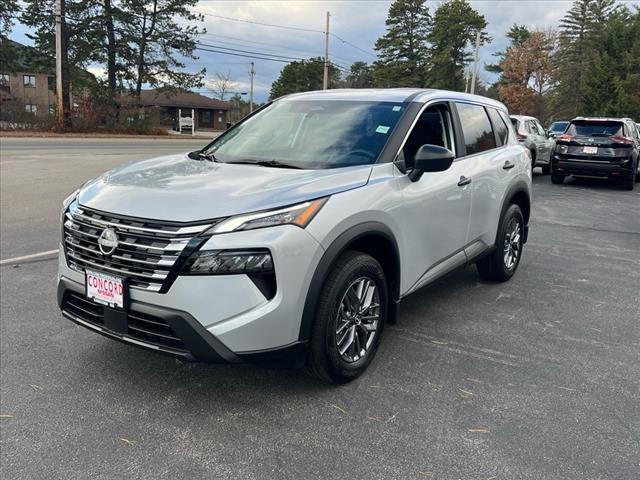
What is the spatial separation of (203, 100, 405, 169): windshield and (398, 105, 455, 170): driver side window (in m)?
0.19

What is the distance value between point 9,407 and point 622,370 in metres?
3.86

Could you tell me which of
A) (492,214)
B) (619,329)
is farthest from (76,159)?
(619,329)

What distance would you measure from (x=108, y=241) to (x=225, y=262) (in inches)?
26.8

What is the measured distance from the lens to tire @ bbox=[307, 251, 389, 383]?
299 cm

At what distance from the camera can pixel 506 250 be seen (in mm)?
5496

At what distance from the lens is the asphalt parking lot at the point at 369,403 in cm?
261

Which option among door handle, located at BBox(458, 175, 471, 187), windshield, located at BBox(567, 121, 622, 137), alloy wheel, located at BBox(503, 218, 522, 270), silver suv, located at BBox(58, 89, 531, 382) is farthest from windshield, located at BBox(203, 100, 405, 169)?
windshield, located at BBox(567, 121, 622, 137)

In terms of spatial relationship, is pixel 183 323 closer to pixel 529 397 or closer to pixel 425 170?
pixel 425 170

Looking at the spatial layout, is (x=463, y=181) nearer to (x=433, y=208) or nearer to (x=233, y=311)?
(x=433, y=208)

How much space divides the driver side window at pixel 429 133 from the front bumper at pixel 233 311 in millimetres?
1344

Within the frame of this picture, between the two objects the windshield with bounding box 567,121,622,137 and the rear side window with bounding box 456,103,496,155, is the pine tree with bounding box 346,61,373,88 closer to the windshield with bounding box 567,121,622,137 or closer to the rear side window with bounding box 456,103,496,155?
the windshield with bounding box 567,121,622,137

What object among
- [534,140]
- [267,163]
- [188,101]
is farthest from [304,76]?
[267,163]

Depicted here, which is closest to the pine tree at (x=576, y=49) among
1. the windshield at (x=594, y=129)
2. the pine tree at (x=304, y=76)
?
the pine tree at (x=304, y=76)

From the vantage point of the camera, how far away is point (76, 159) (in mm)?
17031
